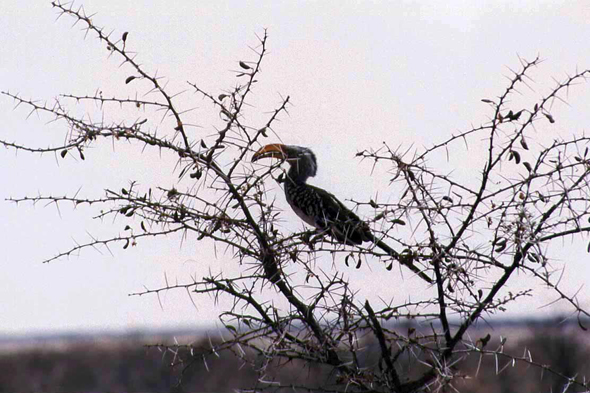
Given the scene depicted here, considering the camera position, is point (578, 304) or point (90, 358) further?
point (90, 358)

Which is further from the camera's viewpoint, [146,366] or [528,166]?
[146,366]

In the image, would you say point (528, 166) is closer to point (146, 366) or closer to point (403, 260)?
point (403, 260)

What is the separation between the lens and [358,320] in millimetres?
3213

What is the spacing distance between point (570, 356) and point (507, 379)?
420cm

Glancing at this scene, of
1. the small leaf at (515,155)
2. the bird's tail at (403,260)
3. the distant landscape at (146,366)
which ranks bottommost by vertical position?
the bird's tail at (403,260)

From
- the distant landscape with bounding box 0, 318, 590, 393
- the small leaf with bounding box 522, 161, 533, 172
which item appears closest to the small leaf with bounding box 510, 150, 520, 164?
the small leaf with bounding box 522, 161, 533, 172

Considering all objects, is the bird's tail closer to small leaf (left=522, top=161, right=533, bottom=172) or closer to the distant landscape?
small leaf (left=522, top=161, right=533, bottom=172)

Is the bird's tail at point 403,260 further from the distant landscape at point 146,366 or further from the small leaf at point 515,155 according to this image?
the distant landscape at point 146,366

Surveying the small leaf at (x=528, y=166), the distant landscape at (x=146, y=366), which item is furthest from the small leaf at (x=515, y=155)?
the distant landscape at (x=146, y=366)

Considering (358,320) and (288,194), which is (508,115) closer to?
(358,320)

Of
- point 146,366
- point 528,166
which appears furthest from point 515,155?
point 146,366

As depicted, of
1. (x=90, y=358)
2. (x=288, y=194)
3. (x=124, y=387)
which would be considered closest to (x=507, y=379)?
(x=124, y=387)

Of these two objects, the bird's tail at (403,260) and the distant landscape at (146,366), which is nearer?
the bird's tail at (403,260)

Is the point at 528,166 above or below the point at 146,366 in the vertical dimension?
below
